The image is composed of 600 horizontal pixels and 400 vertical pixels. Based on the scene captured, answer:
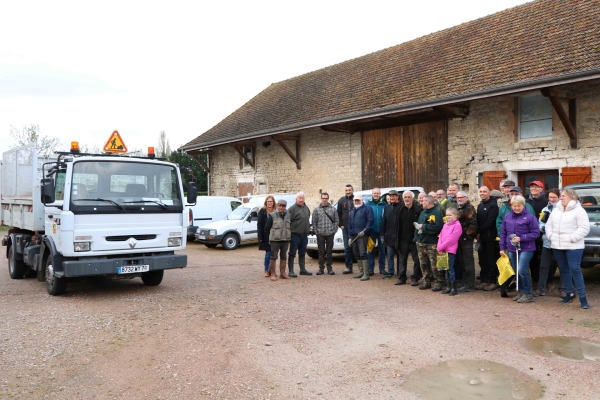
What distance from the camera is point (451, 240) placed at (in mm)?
7672

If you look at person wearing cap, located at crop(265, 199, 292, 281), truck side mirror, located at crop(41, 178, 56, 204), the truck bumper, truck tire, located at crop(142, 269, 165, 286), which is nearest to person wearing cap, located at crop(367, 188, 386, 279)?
person wearing cap, located at crop(265, 199, 292, 281)

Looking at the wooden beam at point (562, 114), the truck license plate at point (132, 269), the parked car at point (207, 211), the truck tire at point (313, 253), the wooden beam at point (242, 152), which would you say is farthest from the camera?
the wooden beam at point (242, 152)

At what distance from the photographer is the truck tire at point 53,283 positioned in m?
7.80

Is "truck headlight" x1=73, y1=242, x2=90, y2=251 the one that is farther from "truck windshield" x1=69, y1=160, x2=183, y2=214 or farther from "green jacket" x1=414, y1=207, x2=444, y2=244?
"green jacket" x1=414, y1=207, x2=444, y2=244

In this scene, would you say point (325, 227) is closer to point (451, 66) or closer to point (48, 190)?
point (48, 190)

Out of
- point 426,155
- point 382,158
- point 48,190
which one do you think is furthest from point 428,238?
point 382,158

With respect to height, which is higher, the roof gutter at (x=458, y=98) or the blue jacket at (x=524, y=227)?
the roof gutter at (x=458, y=98)

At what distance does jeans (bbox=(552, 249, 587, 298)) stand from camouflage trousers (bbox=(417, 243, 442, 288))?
1756 millimetres

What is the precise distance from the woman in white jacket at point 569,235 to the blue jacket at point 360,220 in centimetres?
326

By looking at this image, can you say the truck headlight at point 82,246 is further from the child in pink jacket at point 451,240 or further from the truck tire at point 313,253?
the truck tire at point 313,253

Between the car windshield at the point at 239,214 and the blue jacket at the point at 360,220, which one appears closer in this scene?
the blue jacket at the point at 360,220

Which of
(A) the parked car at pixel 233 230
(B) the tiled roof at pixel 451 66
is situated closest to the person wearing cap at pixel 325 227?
(B) the tiled roof at pixel 451 66

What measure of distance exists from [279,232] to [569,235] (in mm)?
4881

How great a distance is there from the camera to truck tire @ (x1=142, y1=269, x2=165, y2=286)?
29.2 ft
